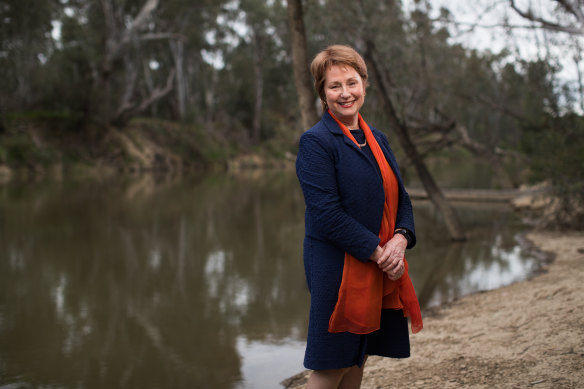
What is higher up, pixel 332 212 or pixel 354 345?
pixel 332 212

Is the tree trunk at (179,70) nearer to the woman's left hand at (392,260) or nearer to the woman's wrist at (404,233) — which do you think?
the woman's wrist at (404,233)

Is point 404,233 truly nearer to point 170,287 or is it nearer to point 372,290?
point 372,290

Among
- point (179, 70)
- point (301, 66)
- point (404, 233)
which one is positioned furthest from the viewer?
point (179, 70)

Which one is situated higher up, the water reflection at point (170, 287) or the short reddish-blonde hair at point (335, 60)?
the short reddish-blonde hair at point (335, 60)

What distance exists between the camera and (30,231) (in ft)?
35.4

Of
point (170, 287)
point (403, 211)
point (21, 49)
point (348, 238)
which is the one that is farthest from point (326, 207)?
point (21, 49)

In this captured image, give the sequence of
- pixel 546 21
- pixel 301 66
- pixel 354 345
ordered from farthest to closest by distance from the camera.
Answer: pixel 546 21, pixel 301 66, pixel 354 345

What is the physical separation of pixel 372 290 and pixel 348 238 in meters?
0.24

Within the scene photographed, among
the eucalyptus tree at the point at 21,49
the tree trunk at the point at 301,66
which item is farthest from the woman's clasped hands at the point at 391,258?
the eucalyptus tree at the point at 21,49

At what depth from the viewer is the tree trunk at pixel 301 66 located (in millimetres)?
6633

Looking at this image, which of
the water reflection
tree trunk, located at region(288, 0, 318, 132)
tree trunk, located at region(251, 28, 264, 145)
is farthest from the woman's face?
tree trunk, located at region(251, 28, 264, 145)

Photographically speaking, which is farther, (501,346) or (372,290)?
(501,346)

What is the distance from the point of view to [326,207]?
84.8 inches

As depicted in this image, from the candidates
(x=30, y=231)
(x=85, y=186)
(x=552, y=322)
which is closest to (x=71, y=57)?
(x=85, y=186)
